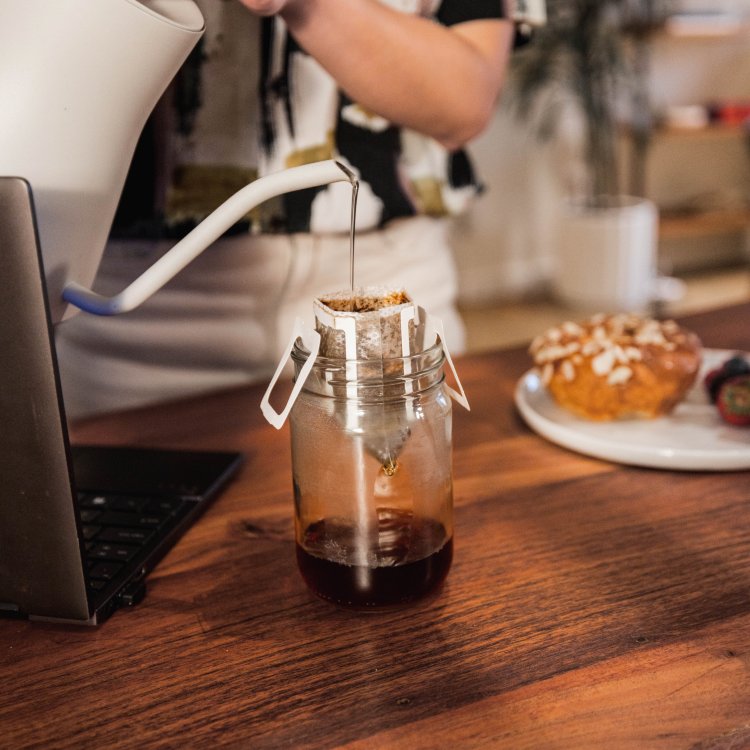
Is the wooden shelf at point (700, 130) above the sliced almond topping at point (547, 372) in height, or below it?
above

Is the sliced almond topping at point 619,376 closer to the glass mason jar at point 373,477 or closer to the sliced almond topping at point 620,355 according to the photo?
the sliced almond topping at point 620,355

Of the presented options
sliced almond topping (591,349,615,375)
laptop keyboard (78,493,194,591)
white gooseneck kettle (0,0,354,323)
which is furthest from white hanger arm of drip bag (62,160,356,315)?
sliced almond topping (591,349,615,375)

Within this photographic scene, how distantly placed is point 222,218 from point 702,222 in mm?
3939

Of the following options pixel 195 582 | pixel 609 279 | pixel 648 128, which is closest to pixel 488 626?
pixel 195 582

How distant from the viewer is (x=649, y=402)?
65 centimetres

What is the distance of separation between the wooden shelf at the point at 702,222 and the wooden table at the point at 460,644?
354 centimetres

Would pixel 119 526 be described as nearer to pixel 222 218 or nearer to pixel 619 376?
pixel 222 218

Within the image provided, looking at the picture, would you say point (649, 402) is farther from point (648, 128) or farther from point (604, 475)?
point (648, 128)

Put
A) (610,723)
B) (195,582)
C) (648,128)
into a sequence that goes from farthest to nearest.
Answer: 1. (648,128)
2. (195,582)
3. (610,723)

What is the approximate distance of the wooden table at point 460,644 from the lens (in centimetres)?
35

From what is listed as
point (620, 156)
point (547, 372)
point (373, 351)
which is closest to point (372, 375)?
point (373, 351)

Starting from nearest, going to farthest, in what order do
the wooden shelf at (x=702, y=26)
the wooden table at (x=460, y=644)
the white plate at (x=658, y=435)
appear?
the wooden table at (x=460, y=644) < the white plate at (x=658, y=435) < the wooden shelf at (x=702, y=26)

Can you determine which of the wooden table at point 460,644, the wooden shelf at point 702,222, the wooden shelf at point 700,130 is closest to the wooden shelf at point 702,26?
the wooden shelf at point 700,130

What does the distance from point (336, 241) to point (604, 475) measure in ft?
1.60
